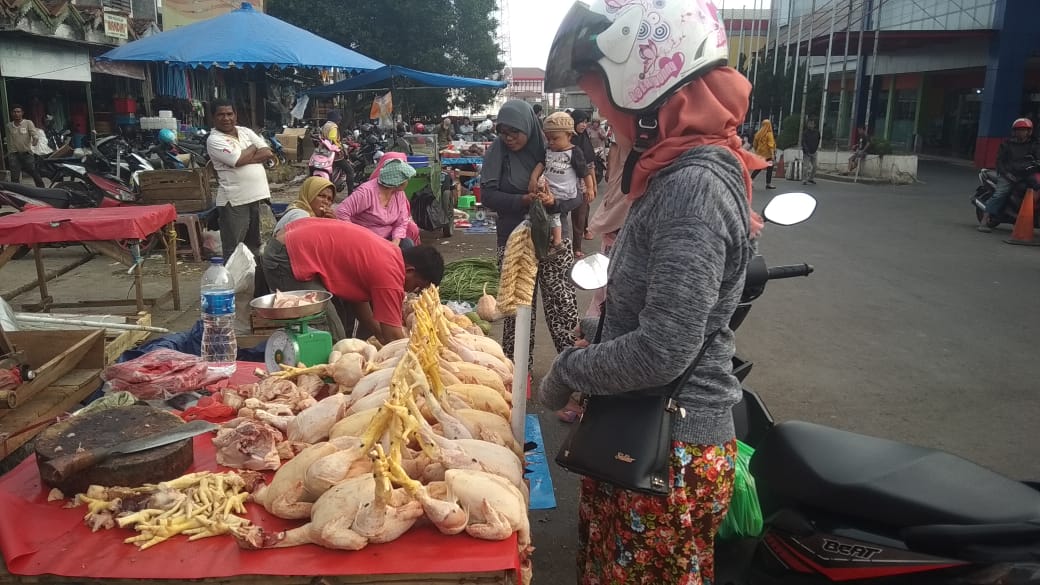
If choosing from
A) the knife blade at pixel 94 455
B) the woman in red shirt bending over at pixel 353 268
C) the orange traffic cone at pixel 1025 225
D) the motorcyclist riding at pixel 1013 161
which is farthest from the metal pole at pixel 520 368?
the motorcyclist riding at pixel 1013 161

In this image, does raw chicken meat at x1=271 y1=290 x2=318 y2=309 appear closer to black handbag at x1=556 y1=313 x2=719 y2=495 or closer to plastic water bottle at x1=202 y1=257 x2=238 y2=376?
plastic water bottle at x1=202 y1=257 x2=238 y2=376

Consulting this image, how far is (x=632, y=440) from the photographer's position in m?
1.72

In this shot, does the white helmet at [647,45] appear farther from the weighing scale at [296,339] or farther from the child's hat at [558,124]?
the child's hat at [558,124]

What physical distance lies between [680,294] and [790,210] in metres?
1.02

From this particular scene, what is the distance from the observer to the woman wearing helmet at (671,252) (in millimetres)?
1579

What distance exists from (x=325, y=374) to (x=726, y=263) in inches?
76.1

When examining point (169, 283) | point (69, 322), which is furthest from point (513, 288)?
point (169, 283)

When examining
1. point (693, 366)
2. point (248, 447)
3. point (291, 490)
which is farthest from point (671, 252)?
point (248, 447)

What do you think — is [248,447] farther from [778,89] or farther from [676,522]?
[778,89]

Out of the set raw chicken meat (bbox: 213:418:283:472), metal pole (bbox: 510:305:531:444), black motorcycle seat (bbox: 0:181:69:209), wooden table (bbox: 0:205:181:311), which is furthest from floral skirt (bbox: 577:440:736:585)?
black motorcycle seat (bbox: 0:181:69:209)

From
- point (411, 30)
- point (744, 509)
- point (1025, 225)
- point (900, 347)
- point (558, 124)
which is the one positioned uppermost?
point (411, 30)

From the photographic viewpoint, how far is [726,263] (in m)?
1.67

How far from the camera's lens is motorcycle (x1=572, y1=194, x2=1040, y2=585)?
1642mm

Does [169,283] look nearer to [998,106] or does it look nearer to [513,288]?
[513,288]
